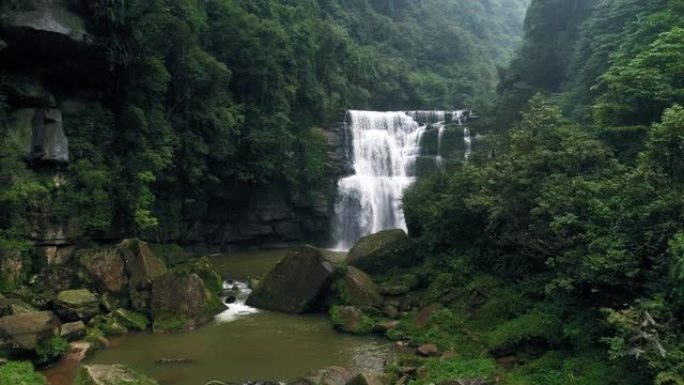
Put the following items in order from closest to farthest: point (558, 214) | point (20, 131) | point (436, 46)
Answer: point (558, 214) → point (20, 131) → point (436, 46)

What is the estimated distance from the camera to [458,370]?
43.8ft

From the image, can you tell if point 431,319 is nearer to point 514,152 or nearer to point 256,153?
point 514,152

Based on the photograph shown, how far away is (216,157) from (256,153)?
3.06 metres

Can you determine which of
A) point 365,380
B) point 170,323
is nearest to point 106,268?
point 170,323

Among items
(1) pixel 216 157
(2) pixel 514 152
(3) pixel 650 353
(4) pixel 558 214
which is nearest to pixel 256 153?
(1) pixel 216 157

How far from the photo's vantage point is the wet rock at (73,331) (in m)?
16.4

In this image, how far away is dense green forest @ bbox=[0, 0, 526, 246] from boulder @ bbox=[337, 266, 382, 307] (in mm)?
11567

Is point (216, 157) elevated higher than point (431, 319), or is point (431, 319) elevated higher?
point (216, 157)

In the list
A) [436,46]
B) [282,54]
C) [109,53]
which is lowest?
[109,53]

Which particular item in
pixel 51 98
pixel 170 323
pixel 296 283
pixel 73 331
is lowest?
pixel 170 323

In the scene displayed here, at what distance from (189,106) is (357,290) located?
19362mm

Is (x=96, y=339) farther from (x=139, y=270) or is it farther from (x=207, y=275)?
(x=207, y=275)

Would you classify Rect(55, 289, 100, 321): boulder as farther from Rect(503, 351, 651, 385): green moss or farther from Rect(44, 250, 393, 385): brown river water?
Rect(503, 351, 651, 385): green moss

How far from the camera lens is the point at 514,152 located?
18734 mm
